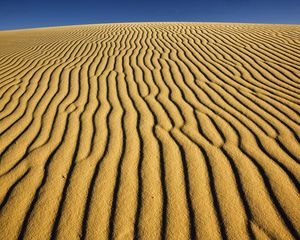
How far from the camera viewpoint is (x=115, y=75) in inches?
190

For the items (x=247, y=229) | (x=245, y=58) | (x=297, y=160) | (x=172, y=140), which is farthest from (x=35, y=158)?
(x=245, y=58)

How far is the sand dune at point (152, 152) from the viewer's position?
1.82m

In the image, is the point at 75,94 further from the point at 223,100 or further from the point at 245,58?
the point at 245,58

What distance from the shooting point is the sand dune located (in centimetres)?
182

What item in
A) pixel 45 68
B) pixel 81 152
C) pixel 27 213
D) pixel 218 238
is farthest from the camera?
pixel 45 68

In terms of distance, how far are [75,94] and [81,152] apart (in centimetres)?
171

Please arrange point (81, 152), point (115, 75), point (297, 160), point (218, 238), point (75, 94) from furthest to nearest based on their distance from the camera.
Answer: point (115, 75) → point (75, 94) → point (81, 152) → point (297, 160) → point (218, 238)

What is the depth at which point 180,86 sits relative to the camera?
4223mm

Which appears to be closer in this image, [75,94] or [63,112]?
[63,112]

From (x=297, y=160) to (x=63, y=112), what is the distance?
2.80 m

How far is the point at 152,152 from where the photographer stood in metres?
2.54

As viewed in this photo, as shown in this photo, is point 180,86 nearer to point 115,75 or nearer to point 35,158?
point 115,75

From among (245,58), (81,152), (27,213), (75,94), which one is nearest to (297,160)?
(81,152)

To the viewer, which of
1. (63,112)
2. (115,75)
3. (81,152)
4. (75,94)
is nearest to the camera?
(81,152)
